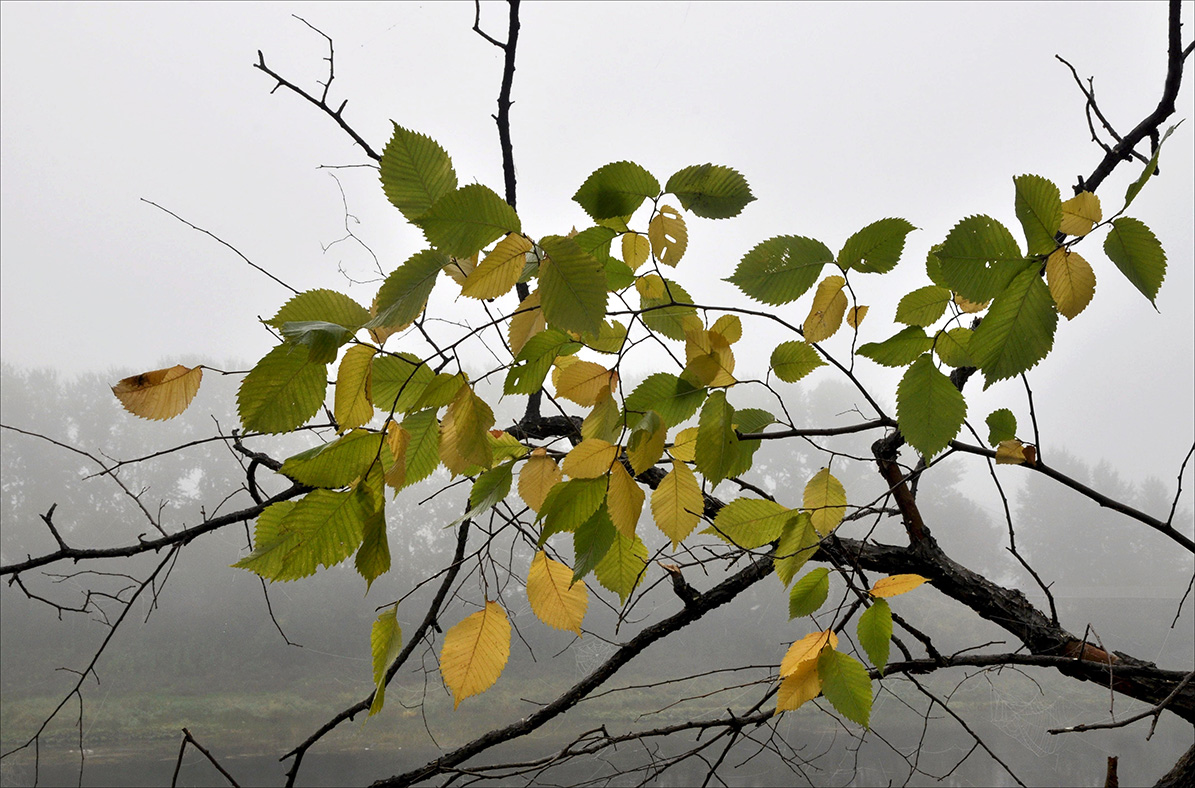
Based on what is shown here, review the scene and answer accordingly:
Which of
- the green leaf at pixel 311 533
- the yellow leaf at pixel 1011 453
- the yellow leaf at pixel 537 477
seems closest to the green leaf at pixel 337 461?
the green leaf at pixel 311 533

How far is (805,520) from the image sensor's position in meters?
0.37

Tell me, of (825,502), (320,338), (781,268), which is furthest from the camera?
(825,502)

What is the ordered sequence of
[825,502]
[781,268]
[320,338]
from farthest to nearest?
[825,502] < [781,268] < [320,338]

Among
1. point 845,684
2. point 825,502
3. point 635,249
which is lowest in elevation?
point 845,684

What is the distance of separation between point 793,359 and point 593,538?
0.17 meters

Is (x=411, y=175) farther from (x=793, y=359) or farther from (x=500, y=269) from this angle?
(x=793, y=359)

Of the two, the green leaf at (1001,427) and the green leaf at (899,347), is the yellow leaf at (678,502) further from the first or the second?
the green leaf at (1001,427)

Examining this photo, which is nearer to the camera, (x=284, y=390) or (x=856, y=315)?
(x=284, y=390)

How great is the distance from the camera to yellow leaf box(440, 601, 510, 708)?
0.30 meters

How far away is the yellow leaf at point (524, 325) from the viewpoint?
0.25m

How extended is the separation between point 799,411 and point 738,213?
12.5m

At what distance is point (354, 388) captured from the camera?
23 centimetres

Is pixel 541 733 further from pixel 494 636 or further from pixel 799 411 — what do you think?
pixel 494 636

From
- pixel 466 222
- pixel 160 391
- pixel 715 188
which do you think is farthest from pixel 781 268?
pixel 160 391
